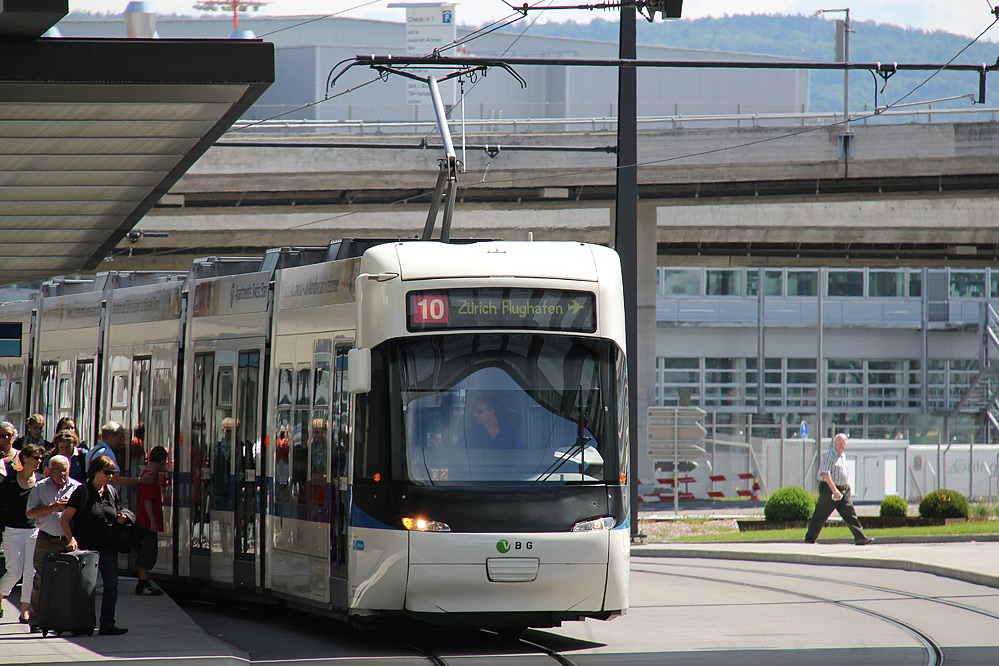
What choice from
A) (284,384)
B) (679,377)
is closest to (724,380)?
(679,377)

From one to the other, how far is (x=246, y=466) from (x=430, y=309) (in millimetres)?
3540

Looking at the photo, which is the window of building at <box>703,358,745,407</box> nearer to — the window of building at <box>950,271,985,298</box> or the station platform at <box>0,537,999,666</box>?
the window of building at <box>950,271,985,298</box>


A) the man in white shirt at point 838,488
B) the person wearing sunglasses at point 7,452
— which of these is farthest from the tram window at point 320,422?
the man in white shirt at point 838,488

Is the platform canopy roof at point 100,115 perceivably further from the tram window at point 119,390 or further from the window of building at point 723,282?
the window of building at point 723,282

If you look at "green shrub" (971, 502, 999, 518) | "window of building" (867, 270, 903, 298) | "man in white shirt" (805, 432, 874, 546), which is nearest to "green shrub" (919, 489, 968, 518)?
"green shrub" (971, 502, 999, 518)

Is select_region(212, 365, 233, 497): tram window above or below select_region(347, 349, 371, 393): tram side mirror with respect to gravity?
below

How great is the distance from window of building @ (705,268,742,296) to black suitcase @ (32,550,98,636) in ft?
190

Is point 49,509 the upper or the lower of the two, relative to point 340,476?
lower

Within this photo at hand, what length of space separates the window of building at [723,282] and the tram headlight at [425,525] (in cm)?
5786

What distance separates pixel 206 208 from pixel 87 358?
19.8 m

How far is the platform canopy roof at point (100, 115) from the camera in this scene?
8914 millimetres

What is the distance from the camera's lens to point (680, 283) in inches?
2692

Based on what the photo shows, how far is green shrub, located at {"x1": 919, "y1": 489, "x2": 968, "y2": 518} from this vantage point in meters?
25.4

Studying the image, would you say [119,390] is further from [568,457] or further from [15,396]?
[568,457]
